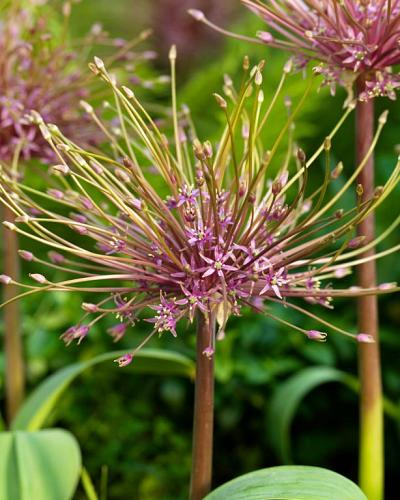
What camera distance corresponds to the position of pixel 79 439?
116 centimetres

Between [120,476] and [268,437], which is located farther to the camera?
[120,476]

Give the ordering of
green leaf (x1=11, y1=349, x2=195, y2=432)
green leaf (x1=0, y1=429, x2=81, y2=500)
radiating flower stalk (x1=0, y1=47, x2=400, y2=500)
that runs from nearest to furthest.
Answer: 1. radiating flower stalk (x1=0, y1=47, x2=400, y2=500)
2. green leaf (x1=0, y1=429, x2=81, y2=500)
3. green leaf (x1=11, y1=349, x2=195, y2=432)

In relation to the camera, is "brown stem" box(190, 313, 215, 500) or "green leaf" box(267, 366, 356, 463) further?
"green leaf" box(267, 366, 356, 463)

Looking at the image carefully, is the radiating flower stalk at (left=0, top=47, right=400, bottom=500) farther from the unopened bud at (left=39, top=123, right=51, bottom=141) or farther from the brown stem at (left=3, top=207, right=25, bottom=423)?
the brown stem at (left=3, top=207, right=25, bottom=423)

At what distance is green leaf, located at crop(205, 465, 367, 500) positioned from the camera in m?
0.60

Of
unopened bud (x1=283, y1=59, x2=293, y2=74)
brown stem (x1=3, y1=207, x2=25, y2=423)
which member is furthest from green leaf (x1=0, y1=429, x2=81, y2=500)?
unopened bud (x1=283, y1=59, x2=293, y2=74)

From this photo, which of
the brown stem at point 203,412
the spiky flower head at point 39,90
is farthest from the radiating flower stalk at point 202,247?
the spiky flower head at point 39,90

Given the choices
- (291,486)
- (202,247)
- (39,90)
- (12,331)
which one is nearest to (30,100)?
(39,90)

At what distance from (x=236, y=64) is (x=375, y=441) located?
104cm

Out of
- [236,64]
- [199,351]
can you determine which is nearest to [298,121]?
[236,64]

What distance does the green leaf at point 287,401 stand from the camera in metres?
0.94

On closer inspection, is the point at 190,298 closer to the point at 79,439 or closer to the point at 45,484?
the point at 45,484

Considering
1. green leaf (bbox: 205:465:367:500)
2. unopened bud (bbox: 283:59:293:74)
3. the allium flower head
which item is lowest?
green leaf (bbox: 205:465:367:500)

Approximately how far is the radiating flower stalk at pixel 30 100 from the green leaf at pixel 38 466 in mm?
238
